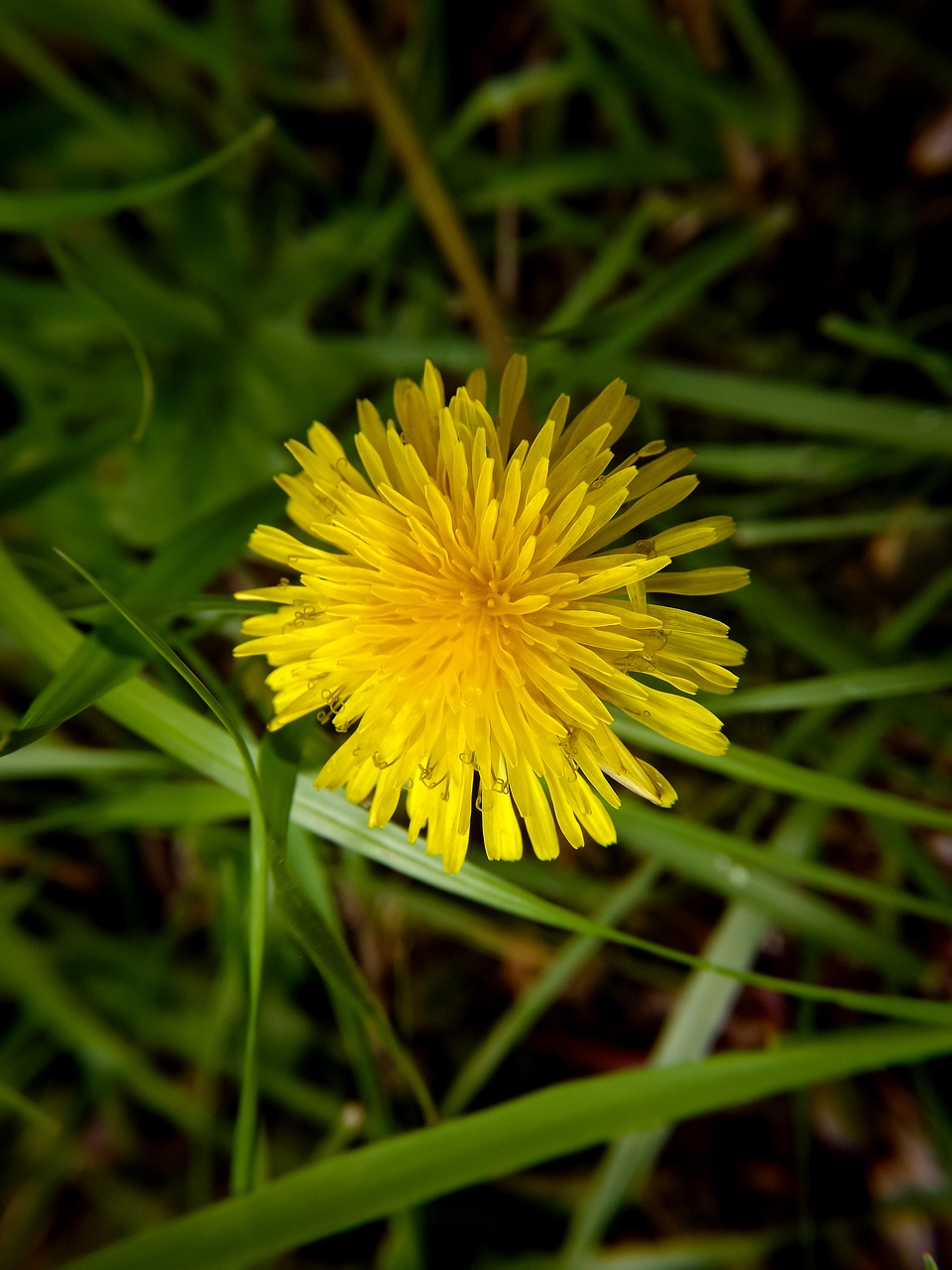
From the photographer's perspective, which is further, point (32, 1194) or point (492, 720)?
point (32, 1194)

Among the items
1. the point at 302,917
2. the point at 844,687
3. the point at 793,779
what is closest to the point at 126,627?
the point at 302,917

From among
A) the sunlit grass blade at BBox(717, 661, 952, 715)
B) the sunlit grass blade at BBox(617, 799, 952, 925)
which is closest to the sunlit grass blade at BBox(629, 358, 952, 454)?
the sunlit grass blade at BBox(717, 661, 952, 715)

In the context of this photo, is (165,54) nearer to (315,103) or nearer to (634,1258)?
(315,103)

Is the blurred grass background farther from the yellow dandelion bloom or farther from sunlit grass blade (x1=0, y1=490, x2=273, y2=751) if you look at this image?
the yellow dandelion bloom

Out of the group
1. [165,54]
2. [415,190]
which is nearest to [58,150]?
[165,54]

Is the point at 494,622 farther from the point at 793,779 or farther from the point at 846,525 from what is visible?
the point at 846,525
